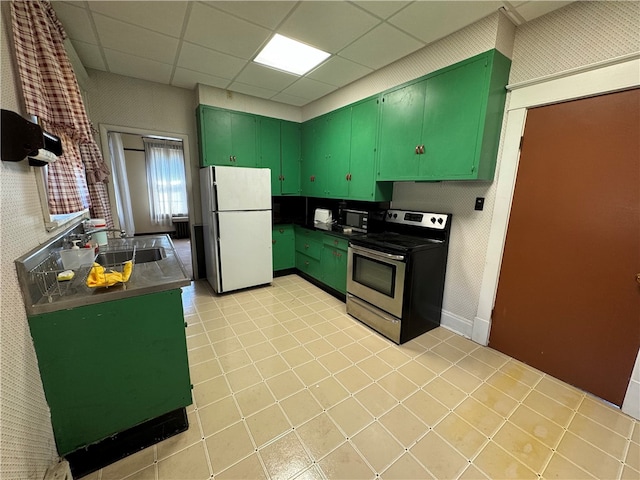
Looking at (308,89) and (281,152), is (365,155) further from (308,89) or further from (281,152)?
(281,152)

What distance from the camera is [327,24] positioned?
2010 mm

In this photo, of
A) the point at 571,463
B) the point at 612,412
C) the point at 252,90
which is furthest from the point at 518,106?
the point at 252,90

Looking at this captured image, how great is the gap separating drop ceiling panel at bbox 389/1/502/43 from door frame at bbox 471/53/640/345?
0.59 meters

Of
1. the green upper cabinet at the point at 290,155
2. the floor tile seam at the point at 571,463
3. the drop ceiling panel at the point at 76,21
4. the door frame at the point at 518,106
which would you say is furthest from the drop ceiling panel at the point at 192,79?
the floor tile seam at the point at 571,463

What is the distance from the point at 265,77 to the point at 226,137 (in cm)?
96

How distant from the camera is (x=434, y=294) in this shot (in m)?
2.56

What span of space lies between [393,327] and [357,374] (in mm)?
600

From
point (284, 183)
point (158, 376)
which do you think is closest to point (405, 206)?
point (284, 183)

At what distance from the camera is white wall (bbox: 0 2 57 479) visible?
919mm

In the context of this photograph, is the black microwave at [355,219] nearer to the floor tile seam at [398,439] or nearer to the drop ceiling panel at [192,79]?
the floor tile seam at [398,439]

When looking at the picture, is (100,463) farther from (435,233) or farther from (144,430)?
(435,233)

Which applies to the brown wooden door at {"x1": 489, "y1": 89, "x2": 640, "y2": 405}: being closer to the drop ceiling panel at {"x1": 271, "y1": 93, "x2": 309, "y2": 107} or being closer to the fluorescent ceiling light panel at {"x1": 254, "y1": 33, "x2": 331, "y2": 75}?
the fluorescent ceiling light panel at {"x1": 254, "y1": 33, "x2": 331, "y2": 75}

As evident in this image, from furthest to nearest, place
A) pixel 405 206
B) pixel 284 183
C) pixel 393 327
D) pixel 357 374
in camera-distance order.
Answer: pixel 284 183
pixel 405 206
pixel 393 327
pixel 357 374

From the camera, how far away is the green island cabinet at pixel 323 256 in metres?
3.17
